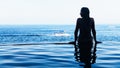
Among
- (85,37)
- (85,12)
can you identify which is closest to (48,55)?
(85,37)

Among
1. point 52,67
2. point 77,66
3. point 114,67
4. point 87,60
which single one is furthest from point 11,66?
point 114,67

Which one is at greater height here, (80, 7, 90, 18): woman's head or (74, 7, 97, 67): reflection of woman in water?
(80, 7, 90, 18): woman's head

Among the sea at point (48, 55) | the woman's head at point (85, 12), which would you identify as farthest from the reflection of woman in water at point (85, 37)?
the sea at point (48, 55)

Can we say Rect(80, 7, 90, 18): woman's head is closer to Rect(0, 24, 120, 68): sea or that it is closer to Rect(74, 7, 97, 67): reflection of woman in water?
Rect(74, 7, 97, 67): reflection of woman in water

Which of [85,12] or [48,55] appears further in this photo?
[48,55]

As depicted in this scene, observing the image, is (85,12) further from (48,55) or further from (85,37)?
(48,55)

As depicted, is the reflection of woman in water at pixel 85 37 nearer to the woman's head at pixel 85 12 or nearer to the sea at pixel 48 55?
the woman's head at pixel 85 12

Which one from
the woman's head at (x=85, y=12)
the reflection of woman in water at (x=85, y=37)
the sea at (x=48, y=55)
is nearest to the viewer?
the woman's head at (x=85, y=12)

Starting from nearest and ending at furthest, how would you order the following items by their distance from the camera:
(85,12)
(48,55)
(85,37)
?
(85,12) < (85,37) < (48,55)

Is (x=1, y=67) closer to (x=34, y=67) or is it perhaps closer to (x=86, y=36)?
(x=34, y=67)

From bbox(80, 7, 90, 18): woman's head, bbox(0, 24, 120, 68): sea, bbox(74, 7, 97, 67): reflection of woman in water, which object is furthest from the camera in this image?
bbox(0, 24, 120, 68): sea

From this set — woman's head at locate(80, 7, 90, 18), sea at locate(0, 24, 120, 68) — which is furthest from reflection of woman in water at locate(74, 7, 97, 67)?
sea at locate(0, 24, 120, 68)

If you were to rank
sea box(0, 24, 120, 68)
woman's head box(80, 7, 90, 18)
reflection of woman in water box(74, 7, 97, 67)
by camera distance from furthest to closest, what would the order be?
sea box(0, 24, 120, 68), reflection of woman in water box(74, 7, 97, 67), woman's head box(80, 7, 90, 18)

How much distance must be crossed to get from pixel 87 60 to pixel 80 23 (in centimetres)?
128
